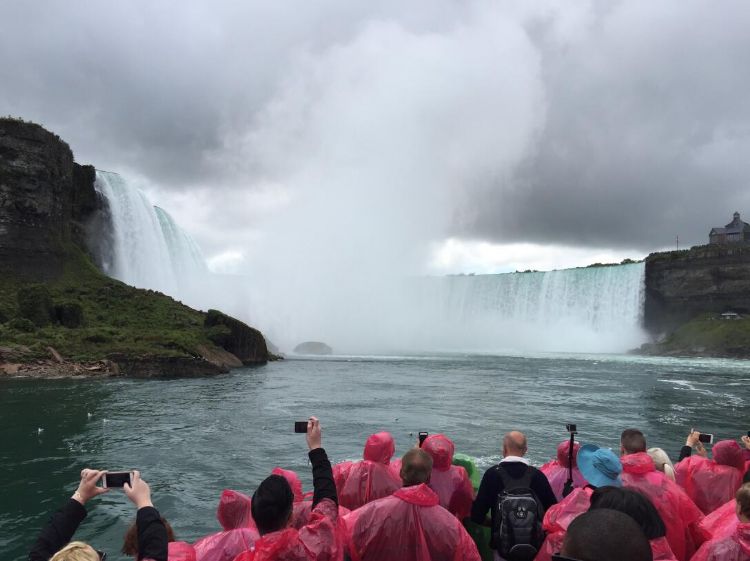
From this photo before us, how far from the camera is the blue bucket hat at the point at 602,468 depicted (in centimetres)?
420

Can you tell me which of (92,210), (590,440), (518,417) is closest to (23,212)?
(92,210)

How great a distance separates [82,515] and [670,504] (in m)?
4.25

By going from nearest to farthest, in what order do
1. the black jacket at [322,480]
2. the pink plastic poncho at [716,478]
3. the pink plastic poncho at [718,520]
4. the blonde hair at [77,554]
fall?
the blonde hair at [77,554]
the black jacket at [322,480]
the pink plastic poncho at [718,520]
the pink plastic poncho at [716,478]

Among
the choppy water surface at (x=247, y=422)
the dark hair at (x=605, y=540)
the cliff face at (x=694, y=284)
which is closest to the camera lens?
the dark hair at (x=605, y=540)

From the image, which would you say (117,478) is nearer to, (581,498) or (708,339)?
(581,498)

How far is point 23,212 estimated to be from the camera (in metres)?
45.0

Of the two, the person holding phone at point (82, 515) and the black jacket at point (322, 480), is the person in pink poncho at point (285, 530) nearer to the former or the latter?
the black jacket at point (322, 480)

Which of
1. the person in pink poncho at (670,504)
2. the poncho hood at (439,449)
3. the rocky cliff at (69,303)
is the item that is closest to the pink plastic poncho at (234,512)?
the poncho hood at (439,449)

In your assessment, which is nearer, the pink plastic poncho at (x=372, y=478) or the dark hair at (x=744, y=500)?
the dark hair at (x=744, y=500)

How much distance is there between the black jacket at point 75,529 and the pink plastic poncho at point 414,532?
1.37 m

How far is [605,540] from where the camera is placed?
1873 mm

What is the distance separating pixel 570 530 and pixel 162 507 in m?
9.00

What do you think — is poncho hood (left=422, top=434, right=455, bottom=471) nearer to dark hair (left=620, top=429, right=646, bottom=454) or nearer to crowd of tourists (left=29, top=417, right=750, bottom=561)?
crowd of tourists (left=29, top=417, right=750, bottom=561)


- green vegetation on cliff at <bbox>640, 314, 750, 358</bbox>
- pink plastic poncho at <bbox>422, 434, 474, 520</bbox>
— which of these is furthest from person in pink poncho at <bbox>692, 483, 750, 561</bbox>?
green vegetation on cliff at <bbox>640, 314, 750, 358</bbox>
